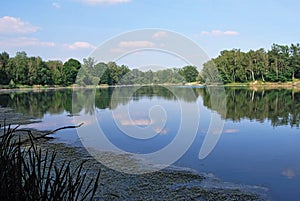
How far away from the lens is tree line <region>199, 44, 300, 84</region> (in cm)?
7762

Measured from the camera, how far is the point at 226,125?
53.5 feet

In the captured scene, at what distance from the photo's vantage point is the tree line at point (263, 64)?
77619 millimetres

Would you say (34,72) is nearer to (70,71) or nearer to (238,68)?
(70,71)

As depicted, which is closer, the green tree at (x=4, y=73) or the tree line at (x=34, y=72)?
the green tree at (x=4, y=73)

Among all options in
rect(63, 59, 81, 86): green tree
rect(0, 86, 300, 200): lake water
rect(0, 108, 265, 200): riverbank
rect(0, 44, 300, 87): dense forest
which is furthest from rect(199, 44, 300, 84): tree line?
rect(0, 108, 265, 200): riverbank

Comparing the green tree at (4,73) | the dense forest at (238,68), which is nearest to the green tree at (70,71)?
the dense forest at (238,68)

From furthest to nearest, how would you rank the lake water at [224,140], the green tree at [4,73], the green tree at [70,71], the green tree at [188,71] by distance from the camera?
the green tree at [70,71] < the green tree at [4,73] < the green tree at [188,71] < the lake water at [224,140]

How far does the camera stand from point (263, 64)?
78.0 metres

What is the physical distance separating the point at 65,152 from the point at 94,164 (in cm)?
182

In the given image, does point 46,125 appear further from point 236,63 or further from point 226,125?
point 236,63

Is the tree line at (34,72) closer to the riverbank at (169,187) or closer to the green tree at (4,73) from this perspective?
the green tree at (4,73)

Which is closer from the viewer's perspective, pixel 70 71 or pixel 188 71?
pixel 188 71

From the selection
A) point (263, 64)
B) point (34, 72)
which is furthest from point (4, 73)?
point (263, 64)

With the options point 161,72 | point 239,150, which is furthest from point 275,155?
point 161,72
